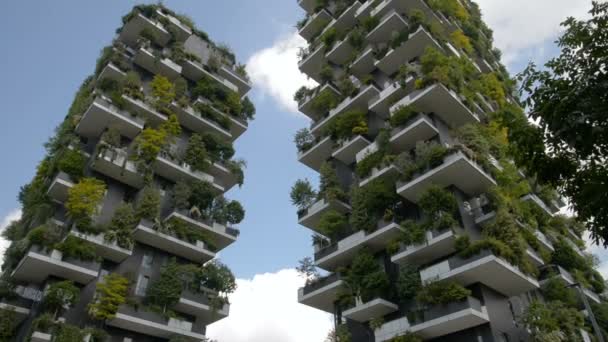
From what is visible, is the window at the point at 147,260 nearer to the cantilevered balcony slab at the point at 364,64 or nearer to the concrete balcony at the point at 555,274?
the cantilevered balcony slab at the point at 364,64

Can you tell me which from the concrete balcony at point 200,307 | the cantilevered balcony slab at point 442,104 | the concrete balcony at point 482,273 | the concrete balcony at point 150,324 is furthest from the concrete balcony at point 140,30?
the concrete balcony at point 482,273

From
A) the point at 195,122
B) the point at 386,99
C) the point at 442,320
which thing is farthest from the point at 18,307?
the point at 386,99

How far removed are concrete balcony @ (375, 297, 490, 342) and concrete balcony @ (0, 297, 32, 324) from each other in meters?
20.6

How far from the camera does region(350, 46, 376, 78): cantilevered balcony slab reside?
42.7 meters

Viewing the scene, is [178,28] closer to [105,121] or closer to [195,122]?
[195,122]

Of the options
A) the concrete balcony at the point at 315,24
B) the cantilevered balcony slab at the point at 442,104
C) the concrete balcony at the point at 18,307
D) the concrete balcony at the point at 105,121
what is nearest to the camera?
the concrete balcony at the point at 18,307

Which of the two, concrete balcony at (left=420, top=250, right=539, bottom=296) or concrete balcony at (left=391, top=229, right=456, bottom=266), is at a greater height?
concrete balcony at (left=391, top=229, right=456, bottom=266)

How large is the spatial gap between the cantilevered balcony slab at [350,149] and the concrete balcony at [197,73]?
1486cm

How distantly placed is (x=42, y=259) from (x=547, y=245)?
105 feet

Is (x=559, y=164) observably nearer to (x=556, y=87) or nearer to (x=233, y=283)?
(x=556, y=87)

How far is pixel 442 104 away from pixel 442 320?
627 inches

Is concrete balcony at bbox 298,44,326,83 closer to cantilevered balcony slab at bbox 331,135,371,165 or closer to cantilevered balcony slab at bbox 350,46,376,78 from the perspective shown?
cantilevered balcony slab at bbox 350,46,376,78

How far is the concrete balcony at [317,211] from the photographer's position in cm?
3634

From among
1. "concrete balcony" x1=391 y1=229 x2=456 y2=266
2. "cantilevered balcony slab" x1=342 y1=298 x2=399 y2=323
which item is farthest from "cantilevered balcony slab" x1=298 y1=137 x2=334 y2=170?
"cantilevered balcony slab" x1=342 y1=298 x2=399 y2=323
